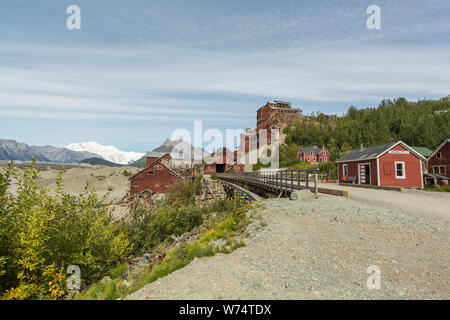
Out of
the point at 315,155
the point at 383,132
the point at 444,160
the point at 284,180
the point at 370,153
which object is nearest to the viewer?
the point at 284,180

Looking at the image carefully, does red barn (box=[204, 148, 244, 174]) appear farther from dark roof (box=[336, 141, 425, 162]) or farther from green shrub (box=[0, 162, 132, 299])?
green shrub (box=[0, 162, 132, 299])

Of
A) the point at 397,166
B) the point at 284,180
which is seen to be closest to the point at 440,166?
the point at 397,166

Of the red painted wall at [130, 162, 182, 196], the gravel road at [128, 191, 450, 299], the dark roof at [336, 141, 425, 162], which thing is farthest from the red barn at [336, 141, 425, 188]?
the red painted wall at [130, 162, 182, 196]

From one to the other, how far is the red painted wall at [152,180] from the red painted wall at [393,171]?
101ft

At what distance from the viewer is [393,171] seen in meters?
22.7


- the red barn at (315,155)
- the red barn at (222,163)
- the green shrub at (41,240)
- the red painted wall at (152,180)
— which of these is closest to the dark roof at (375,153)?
the green shrub at (41,240)

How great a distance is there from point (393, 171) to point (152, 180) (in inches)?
1443

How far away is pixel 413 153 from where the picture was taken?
74.6 feet

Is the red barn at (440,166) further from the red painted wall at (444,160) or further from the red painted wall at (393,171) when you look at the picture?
the red painted wall at (393,171)

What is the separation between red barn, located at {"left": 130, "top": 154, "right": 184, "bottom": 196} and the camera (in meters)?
40.3

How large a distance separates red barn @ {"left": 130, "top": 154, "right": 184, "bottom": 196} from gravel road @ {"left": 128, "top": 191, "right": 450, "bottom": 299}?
35.2 meters

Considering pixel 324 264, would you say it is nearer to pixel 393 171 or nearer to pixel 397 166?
pixel 393 171
